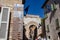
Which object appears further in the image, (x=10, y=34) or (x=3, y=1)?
(x=3, y=1)

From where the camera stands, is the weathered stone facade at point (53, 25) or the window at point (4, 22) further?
the weathered stone facade at point (53, 25)

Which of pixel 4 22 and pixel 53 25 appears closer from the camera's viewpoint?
pixel 4 22

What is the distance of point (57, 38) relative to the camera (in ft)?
51.7

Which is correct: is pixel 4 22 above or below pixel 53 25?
above

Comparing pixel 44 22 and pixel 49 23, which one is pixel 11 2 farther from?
pixel 44 22

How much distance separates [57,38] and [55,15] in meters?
3.09

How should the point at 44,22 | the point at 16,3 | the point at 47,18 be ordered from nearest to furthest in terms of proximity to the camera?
the point at 16,3 < the point at 47,18 < the point at 44,22

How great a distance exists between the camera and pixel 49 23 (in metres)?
18.4

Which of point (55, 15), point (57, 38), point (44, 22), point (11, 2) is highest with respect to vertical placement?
point (11, 2)

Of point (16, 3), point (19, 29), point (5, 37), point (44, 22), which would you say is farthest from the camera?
point (44, 22)

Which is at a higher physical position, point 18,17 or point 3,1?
point 3,1

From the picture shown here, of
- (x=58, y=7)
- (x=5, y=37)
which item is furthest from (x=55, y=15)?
(x=5, y=37)

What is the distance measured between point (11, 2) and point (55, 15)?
1053cm

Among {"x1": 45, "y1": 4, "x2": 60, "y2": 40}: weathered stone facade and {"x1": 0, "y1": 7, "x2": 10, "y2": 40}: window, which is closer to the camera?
{"x1": 0, "y1": 7, "x2": 10, "y2": 40}: window
